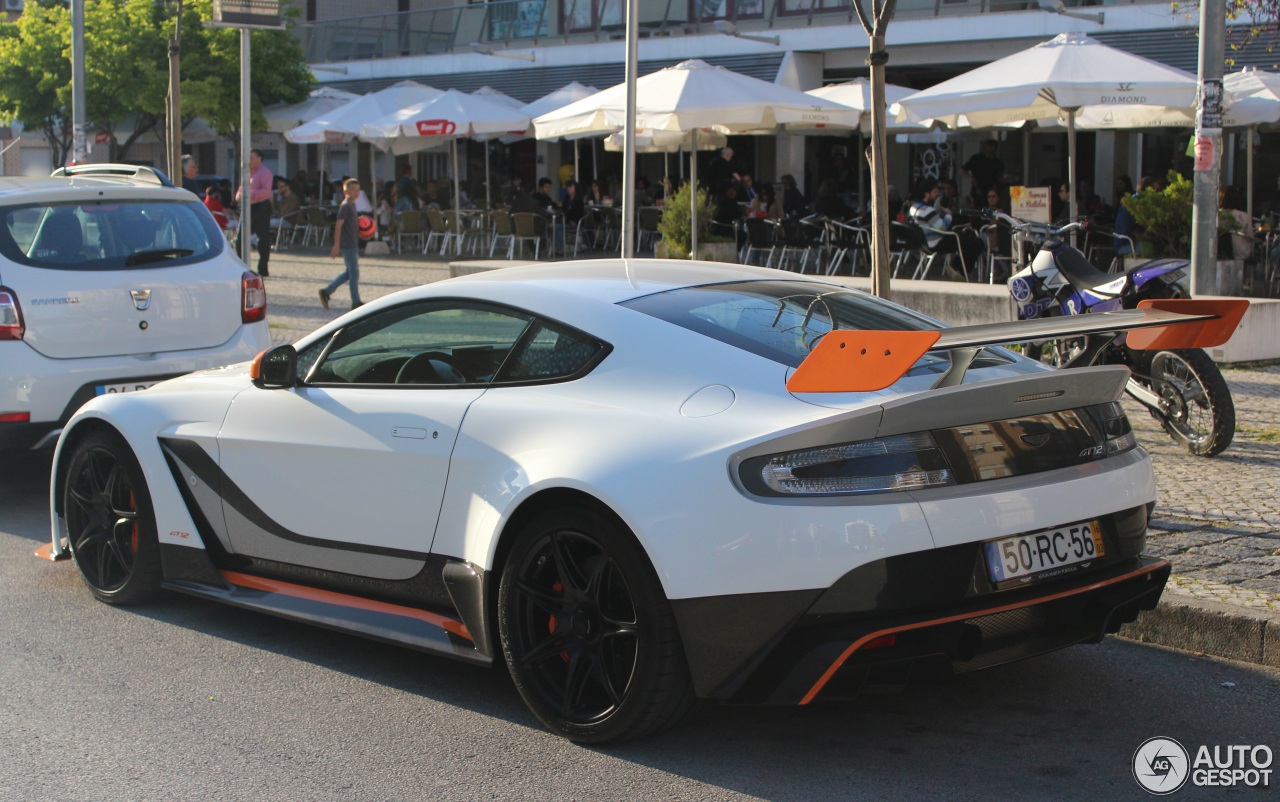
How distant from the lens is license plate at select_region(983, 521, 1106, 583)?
3908 mm

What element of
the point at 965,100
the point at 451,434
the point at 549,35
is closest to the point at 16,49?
the point at 549,35

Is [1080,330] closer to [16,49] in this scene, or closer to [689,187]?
[689,187]

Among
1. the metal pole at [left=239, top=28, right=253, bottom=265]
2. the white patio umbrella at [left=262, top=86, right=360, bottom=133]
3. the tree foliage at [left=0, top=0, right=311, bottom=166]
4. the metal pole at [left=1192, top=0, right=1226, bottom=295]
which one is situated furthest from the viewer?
the tree foliage at [left=0, top=0, right=311, bottom=166]

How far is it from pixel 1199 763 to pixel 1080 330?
1.32 meters

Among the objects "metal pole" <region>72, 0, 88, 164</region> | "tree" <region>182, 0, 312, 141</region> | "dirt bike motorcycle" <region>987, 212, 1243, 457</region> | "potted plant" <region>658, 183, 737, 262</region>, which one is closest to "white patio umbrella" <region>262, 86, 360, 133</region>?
"tree" <region>182, 0, 312, 141</region>

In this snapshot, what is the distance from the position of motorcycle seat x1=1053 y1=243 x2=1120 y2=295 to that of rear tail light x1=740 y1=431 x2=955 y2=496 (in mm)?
5194

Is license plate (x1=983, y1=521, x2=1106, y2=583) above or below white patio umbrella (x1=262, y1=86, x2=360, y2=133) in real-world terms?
below

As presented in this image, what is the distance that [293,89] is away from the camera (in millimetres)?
32719

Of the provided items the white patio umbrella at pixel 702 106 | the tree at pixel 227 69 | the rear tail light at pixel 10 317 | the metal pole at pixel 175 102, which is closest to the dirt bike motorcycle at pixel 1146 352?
the rear tail light at pixel 10 317

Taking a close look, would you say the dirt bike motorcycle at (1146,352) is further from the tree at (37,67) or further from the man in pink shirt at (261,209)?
the tree at (37,67)

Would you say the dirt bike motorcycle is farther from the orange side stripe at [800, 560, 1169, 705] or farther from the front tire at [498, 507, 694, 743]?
the front tire at [498, 507, 694, 743]

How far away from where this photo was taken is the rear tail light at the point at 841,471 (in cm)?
380

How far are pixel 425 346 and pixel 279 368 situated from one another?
0.60 metres

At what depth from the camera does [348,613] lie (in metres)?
4.86
